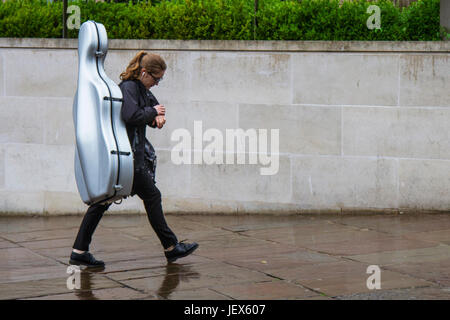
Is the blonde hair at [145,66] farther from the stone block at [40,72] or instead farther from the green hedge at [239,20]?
the stone block at [40,72]

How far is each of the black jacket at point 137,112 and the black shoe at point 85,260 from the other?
2.91ft

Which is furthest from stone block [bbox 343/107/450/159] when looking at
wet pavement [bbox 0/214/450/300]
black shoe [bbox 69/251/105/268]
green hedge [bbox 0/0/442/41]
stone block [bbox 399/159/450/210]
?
black shoe [bbox 69/251/105/268]

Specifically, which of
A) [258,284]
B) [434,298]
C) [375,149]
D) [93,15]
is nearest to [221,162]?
[375,149]

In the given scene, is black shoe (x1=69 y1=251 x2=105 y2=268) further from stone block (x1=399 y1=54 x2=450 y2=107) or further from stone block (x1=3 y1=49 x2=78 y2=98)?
stone block (x1=399 y1=54 x2=450 y2=107)

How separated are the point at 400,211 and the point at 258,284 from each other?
11.2ft

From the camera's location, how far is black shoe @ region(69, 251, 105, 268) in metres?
6.66

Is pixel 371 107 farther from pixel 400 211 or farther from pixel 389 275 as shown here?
pixel 389 275

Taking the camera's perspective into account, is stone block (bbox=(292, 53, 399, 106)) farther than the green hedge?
No

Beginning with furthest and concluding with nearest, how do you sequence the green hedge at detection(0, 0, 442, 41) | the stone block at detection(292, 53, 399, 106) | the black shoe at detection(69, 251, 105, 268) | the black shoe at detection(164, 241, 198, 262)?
the green hedge at detection(0, 0, 442, 41)
the stone block at detection(292, 53, 399, 106)
the black shoe at detection(164, 241, 198, 262)
the black shoe at detection(69, 251, 105, 268)

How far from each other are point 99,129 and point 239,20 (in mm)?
4004

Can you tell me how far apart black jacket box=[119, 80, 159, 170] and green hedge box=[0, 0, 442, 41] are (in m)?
3.19

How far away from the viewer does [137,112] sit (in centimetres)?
629

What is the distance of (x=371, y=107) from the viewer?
29.3 feet

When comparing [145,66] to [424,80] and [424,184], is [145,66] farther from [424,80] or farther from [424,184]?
[424,184]
